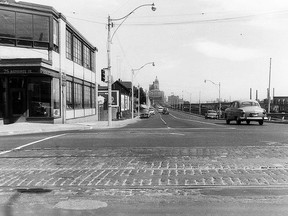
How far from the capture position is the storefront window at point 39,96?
27234 mm

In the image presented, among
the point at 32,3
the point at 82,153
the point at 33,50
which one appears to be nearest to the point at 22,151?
the point at 82,153

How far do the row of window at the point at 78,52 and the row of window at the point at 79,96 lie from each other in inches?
102

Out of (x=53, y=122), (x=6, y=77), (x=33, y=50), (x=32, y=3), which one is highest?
(x=32, y=3)

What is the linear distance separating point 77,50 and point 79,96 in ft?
16.2

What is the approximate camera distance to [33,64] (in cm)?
2420

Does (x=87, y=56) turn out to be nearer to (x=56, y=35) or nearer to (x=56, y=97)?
(x=56, y=35)

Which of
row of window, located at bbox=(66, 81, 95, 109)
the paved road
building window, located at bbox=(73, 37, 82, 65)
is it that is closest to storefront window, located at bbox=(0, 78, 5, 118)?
row of window, located at bbox=(66, 81, 95, 109)

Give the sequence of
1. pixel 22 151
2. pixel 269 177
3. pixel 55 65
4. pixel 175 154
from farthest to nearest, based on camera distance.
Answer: pixel 55 65, pixel 22 151, pixel 175 154, pixel 269 177

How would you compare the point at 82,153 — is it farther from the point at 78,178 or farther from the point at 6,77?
the point at 6,77

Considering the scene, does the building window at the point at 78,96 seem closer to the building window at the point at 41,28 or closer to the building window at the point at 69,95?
the building window at the point at 69,95

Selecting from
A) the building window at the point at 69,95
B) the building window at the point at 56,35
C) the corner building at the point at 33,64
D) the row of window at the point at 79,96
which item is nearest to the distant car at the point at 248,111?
the corner building at the point at 33,64

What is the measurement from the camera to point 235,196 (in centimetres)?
602

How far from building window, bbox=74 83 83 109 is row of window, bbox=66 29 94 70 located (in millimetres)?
2629

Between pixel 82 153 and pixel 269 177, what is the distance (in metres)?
6.08
